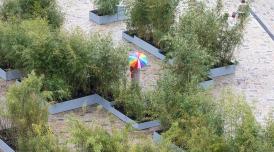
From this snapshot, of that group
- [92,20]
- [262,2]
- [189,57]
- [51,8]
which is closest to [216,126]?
[189,57]

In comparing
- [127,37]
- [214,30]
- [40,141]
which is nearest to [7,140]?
[40,141]

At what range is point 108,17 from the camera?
14422mm

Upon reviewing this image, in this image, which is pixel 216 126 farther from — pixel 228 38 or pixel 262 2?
pixel 262 2

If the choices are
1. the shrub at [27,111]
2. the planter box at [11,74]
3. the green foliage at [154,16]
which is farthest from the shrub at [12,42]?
the green foliage at [154,16]

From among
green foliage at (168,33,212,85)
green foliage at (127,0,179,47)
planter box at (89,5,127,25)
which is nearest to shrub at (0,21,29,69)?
green foliage at (168,33,212,85)

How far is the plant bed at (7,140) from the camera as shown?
998 cm

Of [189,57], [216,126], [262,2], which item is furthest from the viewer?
[262,2]

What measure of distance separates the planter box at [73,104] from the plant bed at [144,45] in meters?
1.92

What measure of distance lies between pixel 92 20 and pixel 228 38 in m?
3.01

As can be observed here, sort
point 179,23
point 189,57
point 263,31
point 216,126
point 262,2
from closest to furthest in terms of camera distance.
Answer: point 216,126 < point 189,57 < point 179,23 < point 263,31 < point 262,2

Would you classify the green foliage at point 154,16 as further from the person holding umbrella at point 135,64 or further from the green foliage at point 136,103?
the green foliage at point 136,103

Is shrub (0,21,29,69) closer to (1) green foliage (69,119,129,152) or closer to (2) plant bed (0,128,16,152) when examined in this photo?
(2) plant bed (0,128,16,152)

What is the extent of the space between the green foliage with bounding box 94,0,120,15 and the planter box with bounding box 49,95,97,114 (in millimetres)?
3246

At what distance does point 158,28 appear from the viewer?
13102mm
